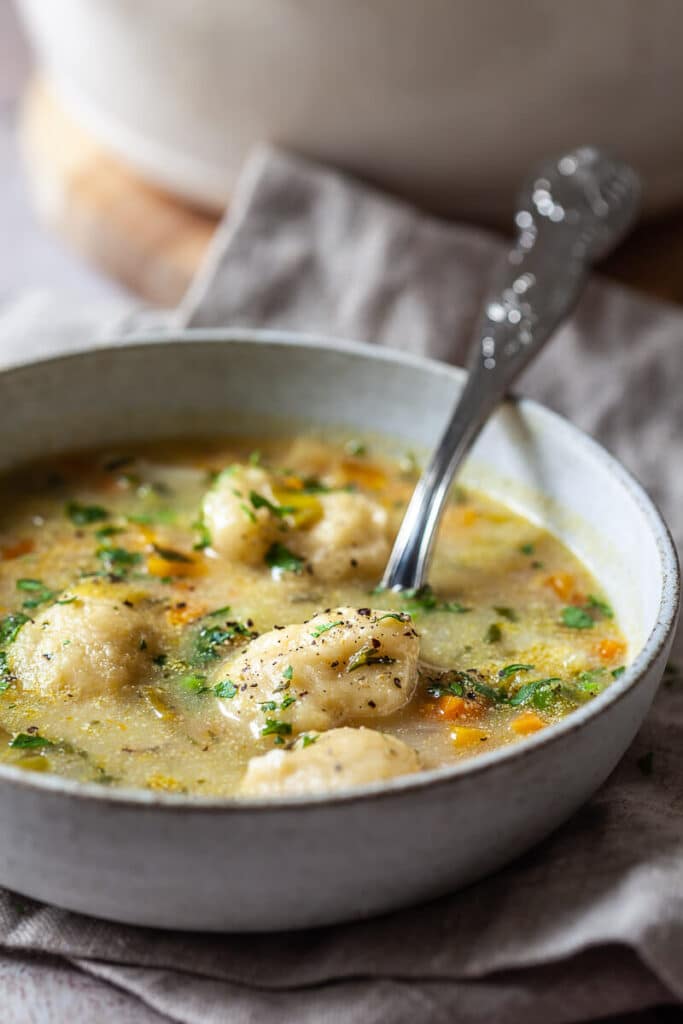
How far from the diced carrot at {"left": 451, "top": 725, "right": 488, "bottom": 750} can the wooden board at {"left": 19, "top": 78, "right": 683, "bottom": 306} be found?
190cm

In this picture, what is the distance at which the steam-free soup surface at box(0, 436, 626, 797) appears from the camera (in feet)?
6.31

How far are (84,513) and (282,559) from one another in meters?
0.45

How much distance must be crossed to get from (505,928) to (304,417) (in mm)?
1424

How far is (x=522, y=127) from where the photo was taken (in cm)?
Answer: 326

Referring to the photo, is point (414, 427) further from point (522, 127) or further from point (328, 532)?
point (522, 127)

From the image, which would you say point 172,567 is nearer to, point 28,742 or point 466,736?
point 28,742

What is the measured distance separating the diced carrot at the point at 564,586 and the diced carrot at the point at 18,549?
984 millimetres

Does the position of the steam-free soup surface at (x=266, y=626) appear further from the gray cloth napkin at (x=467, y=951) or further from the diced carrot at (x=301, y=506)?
the gray cloth napkin at (x=467, y=951)

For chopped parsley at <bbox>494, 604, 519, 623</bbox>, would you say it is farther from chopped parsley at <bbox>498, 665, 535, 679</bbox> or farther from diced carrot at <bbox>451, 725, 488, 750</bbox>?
diced carrot at <bbox>451, 725, 488, 750</bbox>

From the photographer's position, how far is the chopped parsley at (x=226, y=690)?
6.62ft

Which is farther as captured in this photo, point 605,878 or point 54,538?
point 54,538

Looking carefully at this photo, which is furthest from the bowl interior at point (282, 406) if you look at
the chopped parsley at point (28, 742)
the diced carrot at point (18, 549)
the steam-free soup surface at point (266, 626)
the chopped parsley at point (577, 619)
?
the chopped parsley at point (28, 742)

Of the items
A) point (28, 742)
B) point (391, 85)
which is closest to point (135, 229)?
point (391, 85)

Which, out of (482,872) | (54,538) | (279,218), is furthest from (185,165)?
(482,872)
